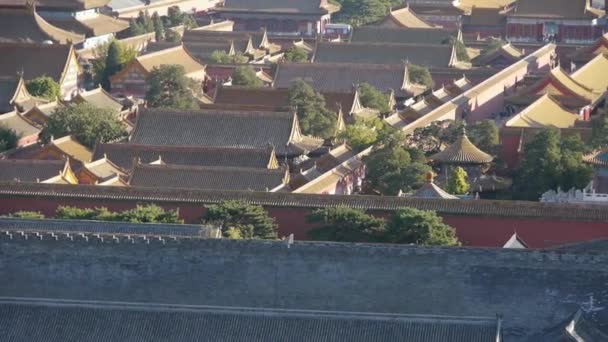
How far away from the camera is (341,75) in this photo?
5047cm

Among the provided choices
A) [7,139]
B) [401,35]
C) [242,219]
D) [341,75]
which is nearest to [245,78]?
[341,75]

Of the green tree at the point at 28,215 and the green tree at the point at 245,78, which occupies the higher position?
the green tree at the point at 28,215

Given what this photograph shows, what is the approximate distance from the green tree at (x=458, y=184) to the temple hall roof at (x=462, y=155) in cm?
121

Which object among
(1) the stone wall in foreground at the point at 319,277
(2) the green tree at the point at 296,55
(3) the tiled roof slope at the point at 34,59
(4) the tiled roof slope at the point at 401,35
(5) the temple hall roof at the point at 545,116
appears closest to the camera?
(1) the stone wall in foreground at the point at 319,277

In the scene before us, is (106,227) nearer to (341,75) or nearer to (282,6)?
(341,75)

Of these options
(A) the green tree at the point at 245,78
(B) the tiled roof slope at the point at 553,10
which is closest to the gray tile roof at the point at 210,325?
(A) the green tree at the point at 245,78

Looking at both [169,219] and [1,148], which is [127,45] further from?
[169,219]

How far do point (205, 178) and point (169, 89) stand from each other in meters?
12.9

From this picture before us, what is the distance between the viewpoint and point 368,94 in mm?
45812

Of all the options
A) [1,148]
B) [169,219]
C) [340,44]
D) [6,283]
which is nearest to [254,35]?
[340,44]

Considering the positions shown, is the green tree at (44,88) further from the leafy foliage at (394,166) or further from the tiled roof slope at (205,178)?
the tiled roof slope at (205,178)

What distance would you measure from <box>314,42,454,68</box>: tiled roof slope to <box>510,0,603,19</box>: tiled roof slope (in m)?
7.41

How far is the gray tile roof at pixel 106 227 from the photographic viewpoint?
78.5 ft

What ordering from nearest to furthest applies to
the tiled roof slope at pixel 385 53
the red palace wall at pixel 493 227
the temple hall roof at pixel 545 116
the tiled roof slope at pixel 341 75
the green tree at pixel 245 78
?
the red palace wall at pixel 493 227
the temple hall roof at pixel 545 116
the green tree at pixel 245 78
the tiled roof slope at pixel 341 75
the tiled roof slope at pixel 385 53
